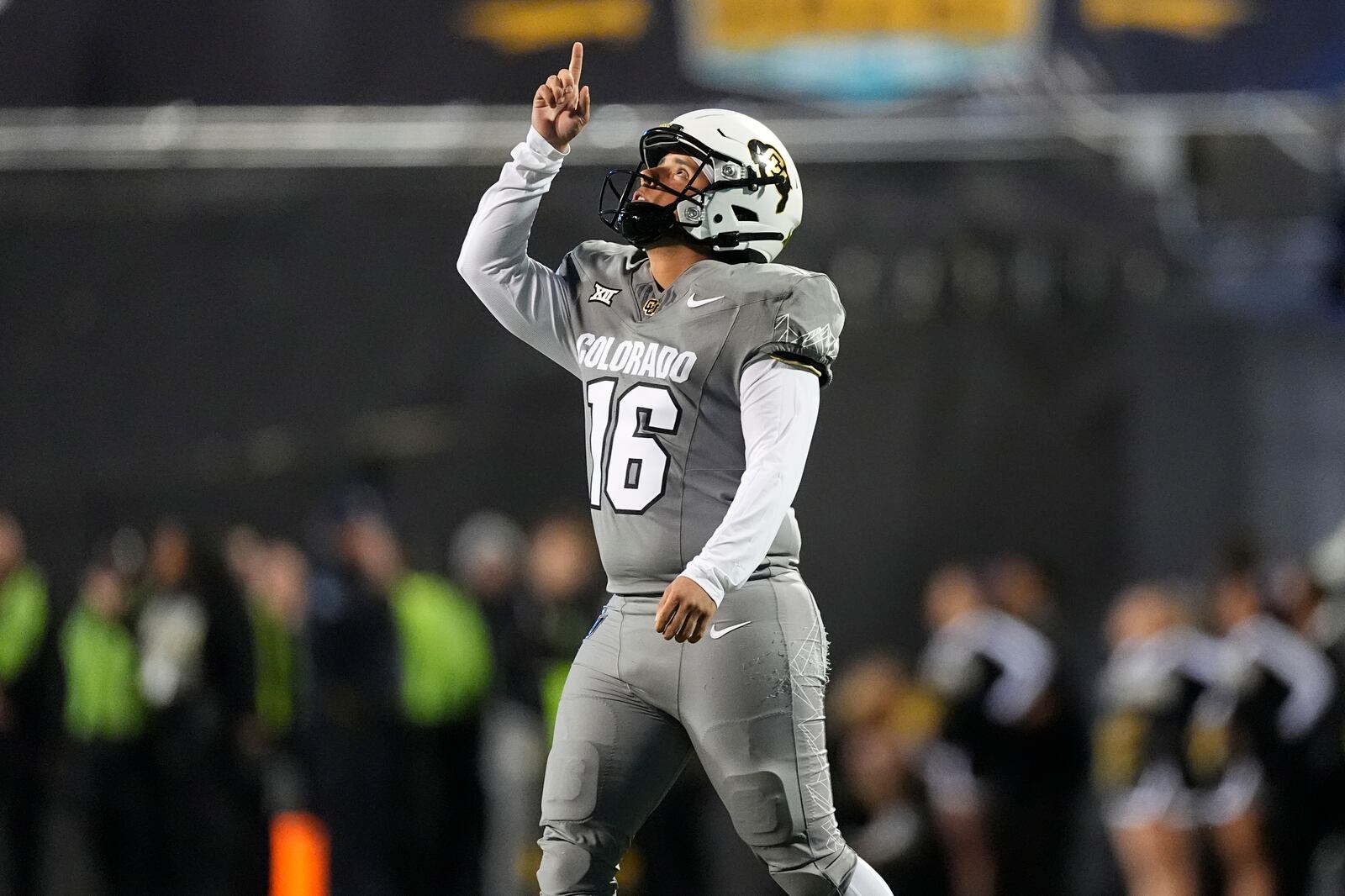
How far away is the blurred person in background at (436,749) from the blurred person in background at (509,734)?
0.18ft

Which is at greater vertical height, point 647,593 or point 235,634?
point 647,593

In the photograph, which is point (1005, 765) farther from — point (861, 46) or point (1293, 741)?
point (861, 46)

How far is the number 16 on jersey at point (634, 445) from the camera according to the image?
2.90 metres

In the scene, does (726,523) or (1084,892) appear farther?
(1084,892)

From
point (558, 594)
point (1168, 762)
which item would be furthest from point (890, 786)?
point (558, 594)

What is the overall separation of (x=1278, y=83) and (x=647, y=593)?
4.70m

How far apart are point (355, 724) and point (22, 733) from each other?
52.3 inches

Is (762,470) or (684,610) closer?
(684,610)

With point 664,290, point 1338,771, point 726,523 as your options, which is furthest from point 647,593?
point 1338,771

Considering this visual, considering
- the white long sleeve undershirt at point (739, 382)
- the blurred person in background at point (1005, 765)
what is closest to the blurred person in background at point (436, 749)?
the blurred person in background at point (1005, 765)

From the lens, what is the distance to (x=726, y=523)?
2738 millimetres

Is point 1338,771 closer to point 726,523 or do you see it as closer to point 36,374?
point 726,523

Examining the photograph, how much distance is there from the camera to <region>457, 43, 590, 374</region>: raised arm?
3059 millimetres

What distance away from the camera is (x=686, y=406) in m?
2.90
